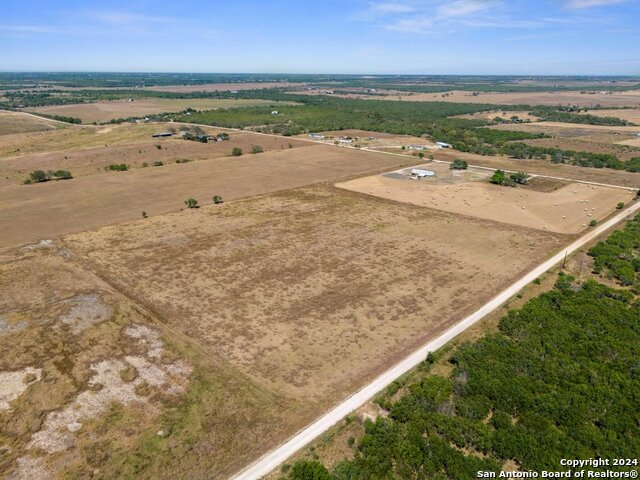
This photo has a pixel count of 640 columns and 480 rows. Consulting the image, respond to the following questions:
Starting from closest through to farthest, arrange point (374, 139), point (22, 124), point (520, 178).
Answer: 1. point (520, 178)
2. point (374, 139)
3. point (22, 124)

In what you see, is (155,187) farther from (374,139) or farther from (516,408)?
(374,139)

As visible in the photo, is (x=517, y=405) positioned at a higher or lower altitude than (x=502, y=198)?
higher

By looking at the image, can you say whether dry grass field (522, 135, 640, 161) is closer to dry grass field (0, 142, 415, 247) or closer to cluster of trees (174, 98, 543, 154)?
cluster of trees (174, 98, 543, 154)

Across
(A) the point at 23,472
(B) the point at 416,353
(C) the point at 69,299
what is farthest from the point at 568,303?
(C) the point at 69,299

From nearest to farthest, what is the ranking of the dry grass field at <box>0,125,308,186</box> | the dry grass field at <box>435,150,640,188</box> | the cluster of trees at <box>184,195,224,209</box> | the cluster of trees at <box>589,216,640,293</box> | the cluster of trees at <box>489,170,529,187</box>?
the cluster of trees at <box>589,216,640,293</box>, the cluster of trees at <box>184,195,224,209</box>, the cluster of trees at <box>489,170,529,187</box>, the dry grass field at <box>435,150,640,188</box>, the dry grass field at <box>0,125,308,186</box>

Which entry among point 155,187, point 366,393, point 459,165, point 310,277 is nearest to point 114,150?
point 155,187

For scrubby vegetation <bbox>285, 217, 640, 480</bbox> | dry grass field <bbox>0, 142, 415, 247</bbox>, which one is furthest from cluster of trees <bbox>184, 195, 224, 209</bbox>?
scrubby vegetation <bbox>285, 217, 640, 480</bbox>

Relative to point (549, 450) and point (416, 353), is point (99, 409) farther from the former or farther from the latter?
point (549, 450)

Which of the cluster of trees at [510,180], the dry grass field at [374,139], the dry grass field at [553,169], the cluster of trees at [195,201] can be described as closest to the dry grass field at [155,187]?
the cluster of trees at [195,201]
